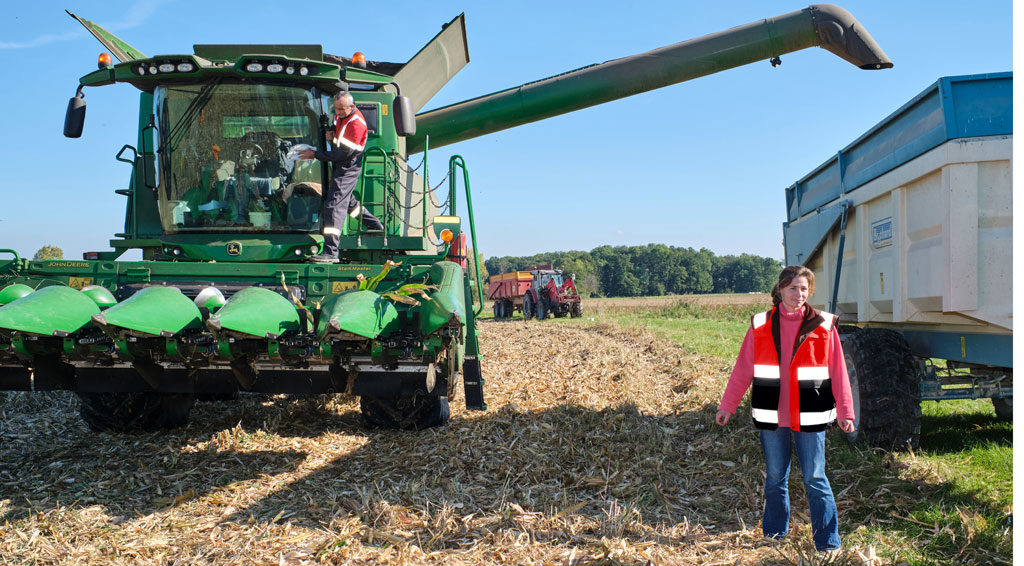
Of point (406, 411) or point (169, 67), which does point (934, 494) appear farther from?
point (169, 67)

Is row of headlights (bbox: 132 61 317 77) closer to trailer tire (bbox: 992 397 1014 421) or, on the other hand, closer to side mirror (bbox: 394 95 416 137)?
side mirror (bbox: 394 95 416 137)

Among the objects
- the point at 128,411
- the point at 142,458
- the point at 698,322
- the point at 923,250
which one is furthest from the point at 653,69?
the point at 698,322

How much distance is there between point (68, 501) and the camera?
4.27 m

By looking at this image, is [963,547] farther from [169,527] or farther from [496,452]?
[169,527]

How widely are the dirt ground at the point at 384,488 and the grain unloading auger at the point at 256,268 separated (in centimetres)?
50

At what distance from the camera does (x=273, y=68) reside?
5.56 metres

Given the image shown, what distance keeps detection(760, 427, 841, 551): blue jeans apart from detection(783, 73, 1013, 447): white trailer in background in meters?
1.27

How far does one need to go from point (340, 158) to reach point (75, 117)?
81.9 inches

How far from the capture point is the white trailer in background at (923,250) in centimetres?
397

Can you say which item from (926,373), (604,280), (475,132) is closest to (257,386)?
(926,373)

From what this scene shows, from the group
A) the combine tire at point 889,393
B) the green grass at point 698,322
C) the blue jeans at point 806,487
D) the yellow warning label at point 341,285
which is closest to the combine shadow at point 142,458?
the yellow warning label at point 341,285

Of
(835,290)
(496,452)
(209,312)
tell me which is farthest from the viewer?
(835,290)

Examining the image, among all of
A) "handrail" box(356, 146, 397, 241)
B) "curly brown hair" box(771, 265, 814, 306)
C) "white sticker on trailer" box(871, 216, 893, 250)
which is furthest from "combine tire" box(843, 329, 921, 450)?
"handrail" box(356, 146, 397, 241)

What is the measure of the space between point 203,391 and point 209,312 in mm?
725
